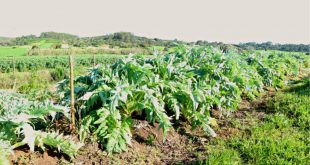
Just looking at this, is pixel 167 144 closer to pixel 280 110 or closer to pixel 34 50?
pixel 280 110

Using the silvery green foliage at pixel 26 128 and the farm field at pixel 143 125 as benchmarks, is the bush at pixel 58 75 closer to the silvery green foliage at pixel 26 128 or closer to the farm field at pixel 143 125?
the farm field at pixel 143 125

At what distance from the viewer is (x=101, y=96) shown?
418 cm

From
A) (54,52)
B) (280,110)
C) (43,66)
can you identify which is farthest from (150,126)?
(54,52)

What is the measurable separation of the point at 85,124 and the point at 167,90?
1.47 metres

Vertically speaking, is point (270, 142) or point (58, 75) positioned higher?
point (270, 142)

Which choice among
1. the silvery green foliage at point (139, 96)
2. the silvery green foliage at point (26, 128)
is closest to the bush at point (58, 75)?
the silvery green foliage at point (139, 96)

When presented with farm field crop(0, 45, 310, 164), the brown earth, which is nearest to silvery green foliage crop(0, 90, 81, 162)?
farm field crop(0, 45, 310, 164)

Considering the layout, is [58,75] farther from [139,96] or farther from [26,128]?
[26,128]

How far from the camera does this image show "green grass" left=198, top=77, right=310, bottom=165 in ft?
13.8

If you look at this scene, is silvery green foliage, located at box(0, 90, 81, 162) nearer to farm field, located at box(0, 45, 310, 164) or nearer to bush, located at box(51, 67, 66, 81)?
farm field, located at box(0, 45, 310, 164)

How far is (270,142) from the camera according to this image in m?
4.86

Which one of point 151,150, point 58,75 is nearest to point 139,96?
point 151,150

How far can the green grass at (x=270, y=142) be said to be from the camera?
4219 millimetres

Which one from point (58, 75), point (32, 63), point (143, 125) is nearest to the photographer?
point (143, 125)
